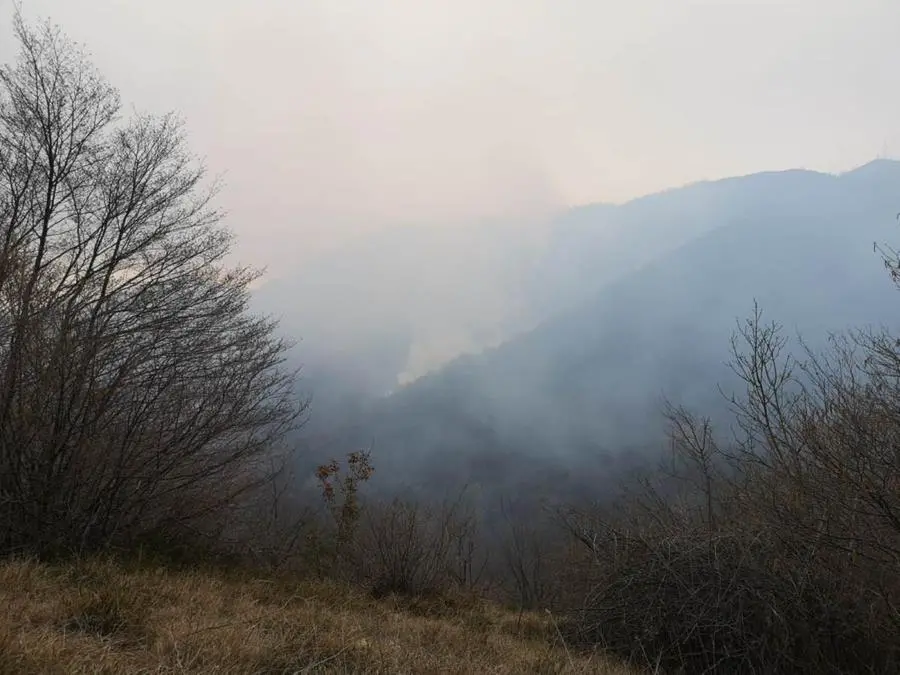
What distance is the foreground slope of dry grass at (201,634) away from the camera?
105 inches

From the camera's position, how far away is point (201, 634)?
315cm

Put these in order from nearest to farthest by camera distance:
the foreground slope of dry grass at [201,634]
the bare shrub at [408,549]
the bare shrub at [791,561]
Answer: the foreground slope of dry grass at [201,634] < the bare shrub at [791,561] < the bare shrub at [408,549]

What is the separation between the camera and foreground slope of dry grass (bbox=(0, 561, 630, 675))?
2660 millimetres

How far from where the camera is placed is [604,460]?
102000 mm

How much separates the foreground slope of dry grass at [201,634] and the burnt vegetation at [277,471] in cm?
34

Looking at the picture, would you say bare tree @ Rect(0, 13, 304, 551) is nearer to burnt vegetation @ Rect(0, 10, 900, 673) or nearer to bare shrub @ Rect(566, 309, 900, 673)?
burnt vegetation @ Rect(0, 10, 900, 673)

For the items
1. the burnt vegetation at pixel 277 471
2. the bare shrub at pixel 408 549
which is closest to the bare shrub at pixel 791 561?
the burnt vegetation at pixel 277 471

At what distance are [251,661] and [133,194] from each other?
7.86m

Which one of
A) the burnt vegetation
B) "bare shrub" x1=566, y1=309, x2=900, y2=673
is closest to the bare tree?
the burnt vegetation

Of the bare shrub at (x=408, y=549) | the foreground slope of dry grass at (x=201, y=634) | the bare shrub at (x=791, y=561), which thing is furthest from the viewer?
the bare shrub at (x=408, y=549)

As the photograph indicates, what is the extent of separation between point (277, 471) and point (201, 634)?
19.7 ft

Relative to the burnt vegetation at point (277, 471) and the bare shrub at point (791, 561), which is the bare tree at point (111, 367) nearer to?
the burnt vegetation at point (277, 471)

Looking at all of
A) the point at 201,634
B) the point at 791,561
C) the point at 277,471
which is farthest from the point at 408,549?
the point at 201,634

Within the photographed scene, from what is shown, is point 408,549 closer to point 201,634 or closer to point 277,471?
point 277,471
